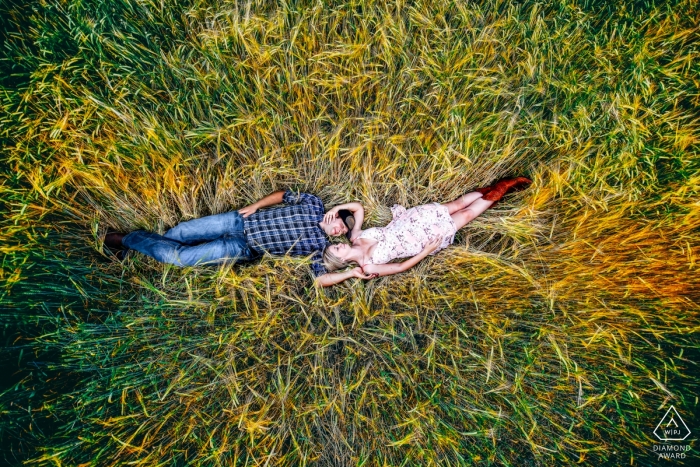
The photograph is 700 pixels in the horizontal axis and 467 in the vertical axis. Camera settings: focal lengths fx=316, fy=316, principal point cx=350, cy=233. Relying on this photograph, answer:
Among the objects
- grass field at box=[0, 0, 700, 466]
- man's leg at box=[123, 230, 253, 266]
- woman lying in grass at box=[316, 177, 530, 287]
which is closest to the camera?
grass field at box=[0, 0, 700, 466]

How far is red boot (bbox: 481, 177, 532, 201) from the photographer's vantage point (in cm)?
238

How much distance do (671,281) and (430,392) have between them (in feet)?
5.83

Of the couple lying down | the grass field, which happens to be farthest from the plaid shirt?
the grass field

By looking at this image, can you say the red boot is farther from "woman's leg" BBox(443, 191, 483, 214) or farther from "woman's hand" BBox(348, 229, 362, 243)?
"woman's hand" BBox(348, 229, 362, 243)

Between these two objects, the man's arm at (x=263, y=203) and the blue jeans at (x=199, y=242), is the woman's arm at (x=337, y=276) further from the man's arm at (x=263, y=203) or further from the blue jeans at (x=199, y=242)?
the man's arm at (x=263, y=203)

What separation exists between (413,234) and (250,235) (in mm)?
1182

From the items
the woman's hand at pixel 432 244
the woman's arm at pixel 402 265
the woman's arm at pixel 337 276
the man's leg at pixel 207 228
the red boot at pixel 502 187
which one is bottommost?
the woman's arm at pixel 337 276

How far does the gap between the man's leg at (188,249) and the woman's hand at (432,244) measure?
1.29m

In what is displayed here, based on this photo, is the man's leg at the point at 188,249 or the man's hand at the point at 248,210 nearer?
the man's leg at the point at 188,249

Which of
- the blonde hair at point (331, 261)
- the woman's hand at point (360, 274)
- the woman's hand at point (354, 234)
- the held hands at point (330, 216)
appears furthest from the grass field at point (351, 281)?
the held hands at point (330, 216)

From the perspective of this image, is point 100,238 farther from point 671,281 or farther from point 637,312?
point 671,281

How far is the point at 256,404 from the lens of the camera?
7.06ft

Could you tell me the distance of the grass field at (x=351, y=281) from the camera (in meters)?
2.05

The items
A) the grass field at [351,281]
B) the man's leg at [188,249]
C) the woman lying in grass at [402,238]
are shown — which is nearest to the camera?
the grass field at [351,281]
